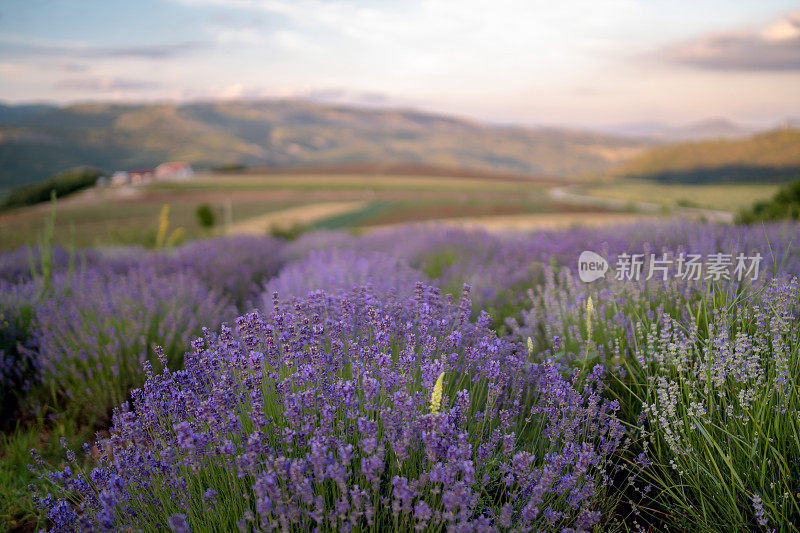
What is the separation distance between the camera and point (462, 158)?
165 metres

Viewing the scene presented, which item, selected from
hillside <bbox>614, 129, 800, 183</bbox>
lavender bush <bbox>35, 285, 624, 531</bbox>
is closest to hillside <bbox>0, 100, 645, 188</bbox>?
hillside <bbox>614, 129, 800, 183</bbox>

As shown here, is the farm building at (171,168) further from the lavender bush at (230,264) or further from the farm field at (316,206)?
the lavender bush at (230,264)

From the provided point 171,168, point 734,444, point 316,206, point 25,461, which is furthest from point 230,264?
point 316,206

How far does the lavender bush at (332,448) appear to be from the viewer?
166cm

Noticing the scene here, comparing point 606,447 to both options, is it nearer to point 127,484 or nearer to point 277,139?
point 127,484

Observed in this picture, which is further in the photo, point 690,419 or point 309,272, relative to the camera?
point 309,272

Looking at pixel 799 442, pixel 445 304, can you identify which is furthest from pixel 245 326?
pixel 799 442

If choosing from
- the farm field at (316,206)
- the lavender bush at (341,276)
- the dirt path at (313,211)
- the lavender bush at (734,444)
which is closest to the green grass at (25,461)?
the lavender bush at (341,276)

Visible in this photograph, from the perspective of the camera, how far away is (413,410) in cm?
191

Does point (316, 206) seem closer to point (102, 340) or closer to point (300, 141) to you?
point (102, 340)

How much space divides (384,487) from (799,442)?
1.60m

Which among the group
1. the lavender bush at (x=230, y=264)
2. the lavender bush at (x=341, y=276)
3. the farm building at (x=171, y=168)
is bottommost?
the lavender bush at (x=230, y=264)

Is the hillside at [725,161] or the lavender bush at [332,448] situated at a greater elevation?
the hillside at [725,161]

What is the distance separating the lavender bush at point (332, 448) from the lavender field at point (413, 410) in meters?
0.01
